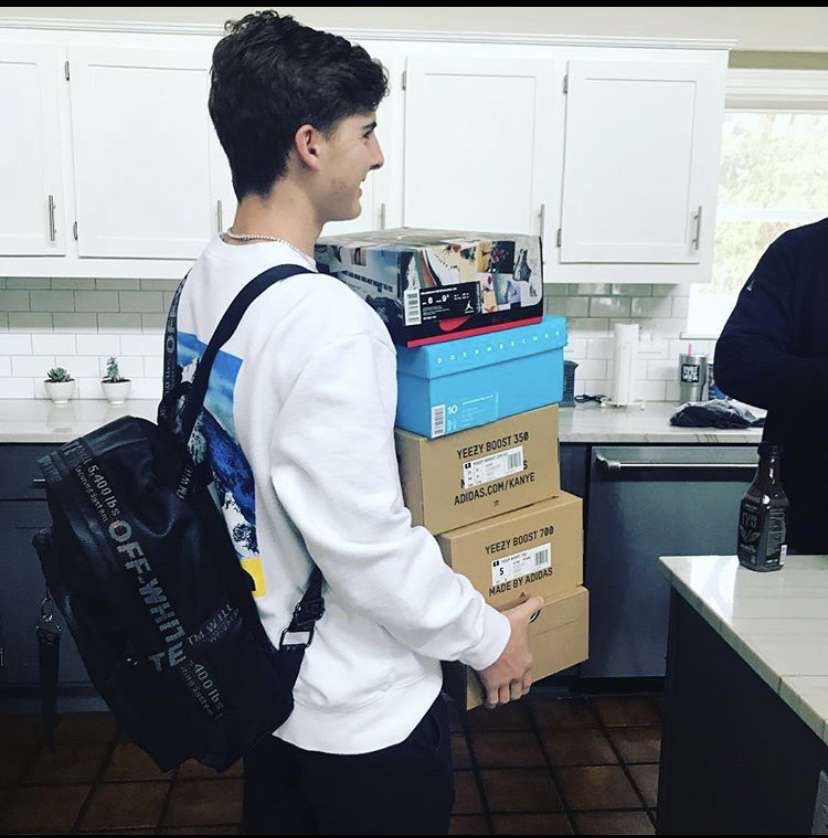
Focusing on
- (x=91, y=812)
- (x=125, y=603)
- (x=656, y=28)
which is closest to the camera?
(x=125, y=603)

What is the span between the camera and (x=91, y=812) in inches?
87.6

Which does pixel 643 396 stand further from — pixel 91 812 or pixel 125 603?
pixel 125 603

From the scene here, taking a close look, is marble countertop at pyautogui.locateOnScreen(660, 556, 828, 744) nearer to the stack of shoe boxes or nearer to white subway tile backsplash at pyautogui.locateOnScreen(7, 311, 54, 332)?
the stack of shoe boxes

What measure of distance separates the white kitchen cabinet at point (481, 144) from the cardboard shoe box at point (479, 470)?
1.60 meters

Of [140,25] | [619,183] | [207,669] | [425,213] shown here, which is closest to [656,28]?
[619,183]

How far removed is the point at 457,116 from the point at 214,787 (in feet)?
7.09

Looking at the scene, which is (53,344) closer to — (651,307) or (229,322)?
(651,307)

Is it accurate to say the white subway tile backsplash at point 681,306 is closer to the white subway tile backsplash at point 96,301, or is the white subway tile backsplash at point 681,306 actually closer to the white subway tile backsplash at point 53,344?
the white subway tile backsplash at point 96,301

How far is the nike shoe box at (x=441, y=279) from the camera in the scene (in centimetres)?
A: 116

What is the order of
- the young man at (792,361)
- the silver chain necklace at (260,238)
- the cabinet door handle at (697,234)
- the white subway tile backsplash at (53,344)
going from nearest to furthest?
1. the silver chain necklace at (260,238)
2. the young man at (792,361)
3. the cabinet door handle at (697,234)
4. the white subway tile backsplash at (53,344)

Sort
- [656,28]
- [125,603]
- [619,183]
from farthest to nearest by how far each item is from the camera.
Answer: [656,28], [619,183], [125,603]

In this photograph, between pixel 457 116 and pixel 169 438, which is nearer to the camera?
pixel 169 438

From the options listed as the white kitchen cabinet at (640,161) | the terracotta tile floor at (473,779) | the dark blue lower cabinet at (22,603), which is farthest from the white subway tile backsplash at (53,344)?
the white kitchen cabinet at (640,161)

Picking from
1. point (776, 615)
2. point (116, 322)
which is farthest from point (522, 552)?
point (116, 322)
